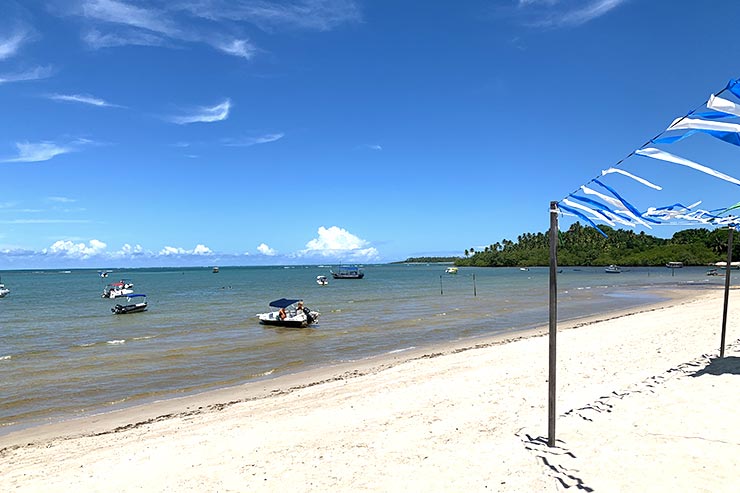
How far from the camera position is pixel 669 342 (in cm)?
1438

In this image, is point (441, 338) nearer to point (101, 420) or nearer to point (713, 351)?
point (713, 351)

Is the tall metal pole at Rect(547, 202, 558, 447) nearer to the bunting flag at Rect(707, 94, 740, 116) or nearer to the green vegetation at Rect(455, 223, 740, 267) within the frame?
the bunting flag at Rect(707, 94, 740, 116)

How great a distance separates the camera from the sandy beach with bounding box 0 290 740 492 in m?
5.77

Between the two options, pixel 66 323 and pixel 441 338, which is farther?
pixel 66 323

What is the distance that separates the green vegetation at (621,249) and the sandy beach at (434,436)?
121 meters

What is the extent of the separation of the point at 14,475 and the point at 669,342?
15891 mm

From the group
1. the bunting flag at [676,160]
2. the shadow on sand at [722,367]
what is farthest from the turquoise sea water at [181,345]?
the bunting flag at [676,160]

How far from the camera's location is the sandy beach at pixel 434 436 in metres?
5.77

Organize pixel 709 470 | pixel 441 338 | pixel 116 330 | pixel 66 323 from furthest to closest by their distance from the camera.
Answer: pixel 66 323, pixel 116 330, pixel 441 338, pixel 709 470

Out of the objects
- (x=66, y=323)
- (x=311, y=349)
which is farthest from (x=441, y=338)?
(x=66, y=323)

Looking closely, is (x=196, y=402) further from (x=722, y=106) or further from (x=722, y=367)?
(x=722, y=106)

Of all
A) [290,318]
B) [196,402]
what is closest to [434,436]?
[196,402]

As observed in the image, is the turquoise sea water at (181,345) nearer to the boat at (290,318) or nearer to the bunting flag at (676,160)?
the boat at (290,318)

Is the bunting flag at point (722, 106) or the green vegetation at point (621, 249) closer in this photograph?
the bunting flag at point (722, 106)
